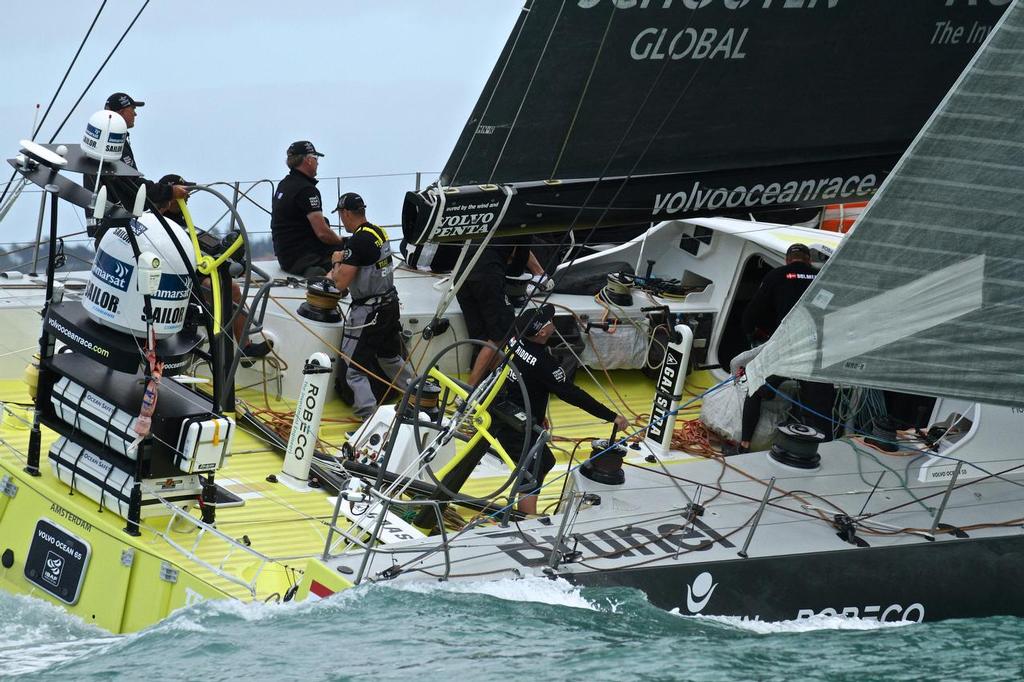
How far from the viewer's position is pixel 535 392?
6508 mm

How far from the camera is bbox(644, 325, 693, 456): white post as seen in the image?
22.4ft

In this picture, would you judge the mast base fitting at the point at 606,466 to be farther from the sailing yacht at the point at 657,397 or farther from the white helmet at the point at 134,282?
the white helmet at the point at 134,282

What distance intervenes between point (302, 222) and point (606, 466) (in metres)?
3.07

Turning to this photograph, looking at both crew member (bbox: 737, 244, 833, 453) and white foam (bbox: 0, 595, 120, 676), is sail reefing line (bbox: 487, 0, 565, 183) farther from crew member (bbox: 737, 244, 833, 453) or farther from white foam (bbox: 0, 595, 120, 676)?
white foam (bbox: 0, 595, 120, 676)

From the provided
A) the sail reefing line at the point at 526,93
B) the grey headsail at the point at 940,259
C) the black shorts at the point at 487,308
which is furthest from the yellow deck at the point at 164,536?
the grey headsail at the point at 940,259

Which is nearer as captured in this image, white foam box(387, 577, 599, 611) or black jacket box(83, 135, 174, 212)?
white foam box(387, 577, 599, 611)

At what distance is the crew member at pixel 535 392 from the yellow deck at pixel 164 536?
14.9 inches

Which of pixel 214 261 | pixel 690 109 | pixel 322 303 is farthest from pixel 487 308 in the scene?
pixel 214 261

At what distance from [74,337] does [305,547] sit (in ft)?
4.12

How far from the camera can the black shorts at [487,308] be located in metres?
7.65

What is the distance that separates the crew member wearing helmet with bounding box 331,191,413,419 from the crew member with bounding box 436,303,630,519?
924 mm

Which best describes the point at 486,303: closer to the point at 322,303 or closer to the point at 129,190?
the point at 322,303

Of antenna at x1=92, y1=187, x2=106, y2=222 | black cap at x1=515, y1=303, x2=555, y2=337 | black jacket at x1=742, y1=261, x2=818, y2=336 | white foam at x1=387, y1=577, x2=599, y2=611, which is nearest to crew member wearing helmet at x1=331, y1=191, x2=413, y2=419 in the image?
black cap at x1=515, y1=303, x2=555, y2=337

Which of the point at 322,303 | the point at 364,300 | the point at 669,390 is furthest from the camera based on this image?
the point at 322,303
